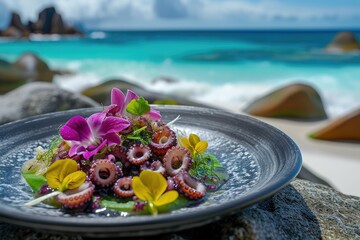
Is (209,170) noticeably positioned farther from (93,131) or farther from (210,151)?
(93,131)

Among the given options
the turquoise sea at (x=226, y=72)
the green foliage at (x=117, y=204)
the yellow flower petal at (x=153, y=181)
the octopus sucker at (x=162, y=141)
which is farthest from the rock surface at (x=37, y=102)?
the turquoise sea at (x=226, y=72)

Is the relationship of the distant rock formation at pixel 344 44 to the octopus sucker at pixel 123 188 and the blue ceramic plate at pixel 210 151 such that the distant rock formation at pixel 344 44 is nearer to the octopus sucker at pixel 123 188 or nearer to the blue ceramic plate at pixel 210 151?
the blue ceramic plate at pixel 210 151

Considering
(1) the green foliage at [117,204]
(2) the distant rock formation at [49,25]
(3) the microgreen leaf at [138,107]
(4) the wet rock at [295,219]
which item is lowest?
(2) the distant rock formation at [49,25]

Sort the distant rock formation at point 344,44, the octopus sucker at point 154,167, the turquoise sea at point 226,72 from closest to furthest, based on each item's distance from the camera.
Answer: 1. the octopus sucker at point 154,167
2. the turquoise sea at point 226,72
3. the distant rock formation at point 344,44

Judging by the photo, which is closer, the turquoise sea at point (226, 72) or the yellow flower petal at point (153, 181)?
the yellow flower petal at point (153, 181)

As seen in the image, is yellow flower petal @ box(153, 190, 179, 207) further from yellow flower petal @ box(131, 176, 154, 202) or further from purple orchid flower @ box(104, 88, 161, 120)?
purple orchid flower @ box(104, 88, 161, 120)

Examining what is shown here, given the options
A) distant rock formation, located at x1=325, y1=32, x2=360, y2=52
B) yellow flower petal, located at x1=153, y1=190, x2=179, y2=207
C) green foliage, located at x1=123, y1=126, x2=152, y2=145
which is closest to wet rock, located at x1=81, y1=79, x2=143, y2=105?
green foliage, located at x1=123, y1=126, x2=152, y2=145
